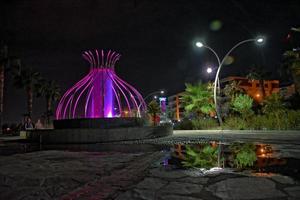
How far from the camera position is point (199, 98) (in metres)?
32.0

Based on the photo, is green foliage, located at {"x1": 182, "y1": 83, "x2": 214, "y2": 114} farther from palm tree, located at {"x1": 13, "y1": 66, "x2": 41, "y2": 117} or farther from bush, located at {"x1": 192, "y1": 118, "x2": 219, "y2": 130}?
palm tree, located at {"x1": 13, "y1": 66, "x2": 41, "y2": 117}

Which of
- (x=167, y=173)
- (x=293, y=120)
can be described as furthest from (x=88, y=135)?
(x=293, y=120)

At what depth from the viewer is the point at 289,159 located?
260 inches

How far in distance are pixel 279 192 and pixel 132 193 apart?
6.98ft

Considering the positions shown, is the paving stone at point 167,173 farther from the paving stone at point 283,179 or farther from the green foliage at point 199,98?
the green foliage at point 199,98

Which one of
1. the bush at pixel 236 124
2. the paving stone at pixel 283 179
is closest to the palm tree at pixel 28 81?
the bush at pixel 236 124

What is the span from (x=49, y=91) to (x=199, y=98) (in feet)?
105

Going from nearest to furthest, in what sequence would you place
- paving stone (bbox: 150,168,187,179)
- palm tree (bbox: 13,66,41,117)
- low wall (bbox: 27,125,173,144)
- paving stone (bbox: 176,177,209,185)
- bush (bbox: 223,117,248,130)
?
1. paving stone (bbox: 176,177,209,185)
2. paving stone (bbox: 150,168,187,179)
3. low wall (bbox: 27,125,173,144)
4. bush (bbox: 223,117,248,130)
5. palm tree (bbox: 13,66,41,117)

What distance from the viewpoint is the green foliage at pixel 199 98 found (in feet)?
104

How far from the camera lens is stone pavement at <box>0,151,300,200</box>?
3.91 meters

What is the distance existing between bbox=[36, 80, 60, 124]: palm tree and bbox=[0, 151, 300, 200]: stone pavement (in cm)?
4527

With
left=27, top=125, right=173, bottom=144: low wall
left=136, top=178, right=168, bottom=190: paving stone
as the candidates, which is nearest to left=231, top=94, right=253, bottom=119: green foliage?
left=27, top=125, right=173, bottom=144: low wall

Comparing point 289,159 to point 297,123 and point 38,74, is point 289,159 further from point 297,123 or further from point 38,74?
point 38,74

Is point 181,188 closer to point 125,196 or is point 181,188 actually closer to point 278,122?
point 125,196
